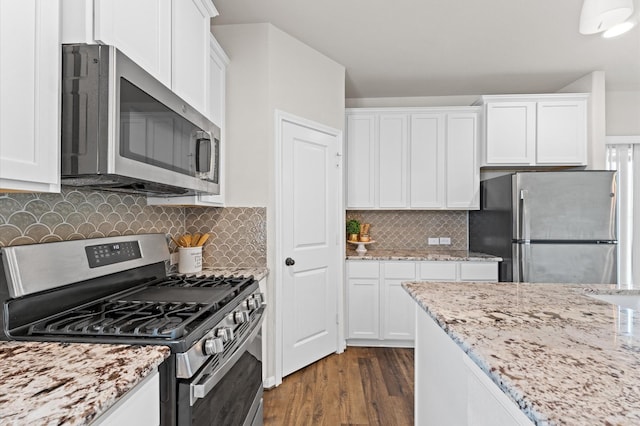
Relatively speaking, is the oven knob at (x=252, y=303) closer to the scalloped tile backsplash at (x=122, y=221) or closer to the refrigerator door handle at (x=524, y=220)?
the scalloped tile backsplash at (x=122, y=221)

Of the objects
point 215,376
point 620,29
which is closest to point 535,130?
point 620,29

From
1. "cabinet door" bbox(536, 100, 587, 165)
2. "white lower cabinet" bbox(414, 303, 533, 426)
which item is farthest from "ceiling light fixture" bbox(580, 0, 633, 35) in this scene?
"cabinet door" bbox(536, 100, 587, 165)

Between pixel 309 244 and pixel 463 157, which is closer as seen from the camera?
pixel 309 244

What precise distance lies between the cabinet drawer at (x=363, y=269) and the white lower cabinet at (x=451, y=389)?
69.8 inches

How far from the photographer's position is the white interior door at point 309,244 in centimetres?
273

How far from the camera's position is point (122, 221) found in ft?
5.97

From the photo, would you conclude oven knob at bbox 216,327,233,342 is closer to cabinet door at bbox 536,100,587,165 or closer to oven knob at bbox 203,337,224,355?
oven knob at bbox 203,337,224,355

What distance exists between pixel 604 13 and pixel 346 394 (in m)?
2.56

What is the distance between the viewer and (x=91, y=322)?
113cm

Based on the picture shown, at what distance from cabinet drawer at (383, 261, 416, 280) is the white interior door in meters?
0.56

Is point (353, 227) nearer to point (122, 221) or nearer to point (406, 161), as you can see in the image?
point (406, 161)

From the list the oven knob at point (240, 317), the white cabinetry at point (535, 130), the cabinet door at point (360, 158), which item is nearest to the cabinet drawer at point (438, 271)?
the cabinet door at point (360, 158)

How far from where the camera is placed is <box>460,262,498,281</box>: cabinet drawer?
131 inches

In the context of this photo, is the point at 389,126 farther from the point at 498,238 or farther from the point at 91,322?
the point at 91,322
